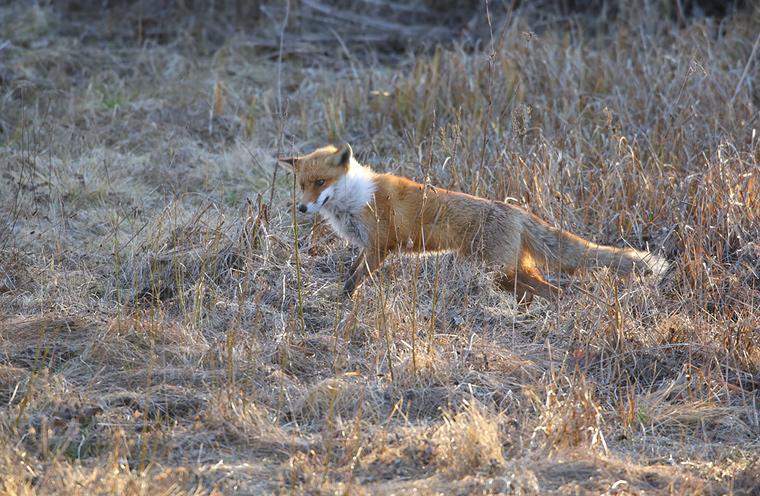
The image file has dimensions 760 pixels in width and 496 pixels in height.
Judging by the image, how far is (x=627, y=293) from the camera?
5.19 metres

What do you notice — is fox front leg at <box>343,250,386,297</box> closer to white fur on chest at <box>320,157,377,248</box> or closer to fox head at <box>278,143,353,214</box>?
white fur on chest at <box>320,157,377,248</box>

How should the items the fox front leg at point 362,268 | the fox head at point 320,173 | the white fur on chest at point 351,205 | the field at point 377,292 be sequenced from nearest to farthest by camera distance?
1. the field at point 377,292
2. the fox front leg at point 362,268
3. the fox head at point 320,173
4. the white fur on chest at point 351,205

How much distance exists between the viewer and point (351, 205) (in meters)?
5.99

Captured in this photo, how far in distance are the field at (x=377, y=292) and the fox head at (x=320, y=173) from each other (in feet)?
0.59

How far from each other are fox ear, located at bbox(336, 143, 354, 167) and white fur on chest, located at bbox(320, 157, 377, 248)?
0.07 m

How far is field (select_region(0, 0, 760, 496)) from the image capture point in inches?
147

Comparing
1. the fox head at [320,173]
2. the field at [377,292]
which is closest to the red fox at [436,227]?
the fox head at [320,173]

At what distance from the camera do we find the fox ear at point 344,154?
5.93m

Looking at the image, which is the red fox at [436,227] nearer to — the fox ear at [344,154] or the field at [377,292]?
the fox ear at [344,154]

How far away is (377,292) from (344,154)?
3.61 ft

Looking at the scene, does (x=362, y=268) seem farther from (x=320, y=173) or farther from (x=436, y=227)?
(x=320, y=173)

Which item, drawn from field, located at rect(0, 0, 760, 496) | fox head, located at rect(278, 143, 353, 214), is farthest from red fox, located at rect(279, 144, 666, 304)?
field, located at rect(0, 0, 760, 496)

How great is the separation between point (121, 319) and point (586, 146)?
447cm

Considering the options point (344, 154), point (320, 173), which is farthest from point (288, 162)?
point (344, 154)
